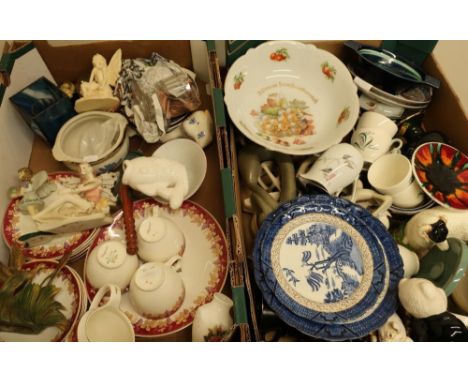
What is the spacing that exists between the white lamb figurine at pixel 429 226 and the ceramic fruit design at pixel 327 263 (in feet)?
0.43

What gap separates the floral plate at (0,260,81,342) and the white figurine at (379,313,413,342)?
60 cm

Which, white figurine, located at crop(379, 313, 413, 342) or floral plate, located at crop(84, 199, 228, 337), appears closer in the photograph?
white figurine, located at crop(379, 313, 413, 342)

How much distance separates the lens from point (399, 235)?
805 mm

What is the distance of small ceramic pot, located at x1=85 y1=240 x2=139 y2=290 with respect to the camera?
0.75m

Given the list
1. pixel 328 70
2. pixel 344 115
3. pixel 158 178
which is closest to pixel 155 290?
pixel 158 178

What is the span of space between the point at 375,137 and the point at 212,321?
572 mm

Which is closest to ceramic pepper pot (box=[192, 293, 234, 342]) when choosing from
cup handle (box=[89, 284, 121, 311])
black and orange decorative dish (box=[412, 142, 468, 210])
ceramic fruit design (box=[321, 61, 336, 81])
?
cup handle (box=[89, 284, 121, 311])

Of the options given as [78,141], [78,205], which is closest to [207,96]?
[78,141]

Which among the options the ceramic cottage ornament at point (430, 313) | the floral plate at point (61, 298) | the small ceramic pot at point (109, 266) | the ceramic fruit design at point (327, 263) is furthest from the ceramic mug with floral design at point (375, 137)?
the floral plate at point (61, 298)

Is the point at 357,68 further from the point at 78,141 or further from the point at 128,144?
the point at 78,141

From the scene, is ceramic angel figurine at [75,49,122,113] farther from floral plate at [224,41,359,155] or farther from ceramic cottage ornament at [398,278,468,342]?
ceramic cottage ornament at [398,278,468,342]

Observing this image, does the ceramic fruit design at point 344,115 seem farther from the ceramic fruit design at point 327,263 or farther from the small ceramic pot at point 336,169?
the ceramic fruit design at point 327,263

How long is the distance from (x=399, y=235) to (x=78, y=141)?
0.84 meters

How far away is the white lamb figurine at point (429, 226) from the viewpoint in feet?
2.40
